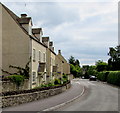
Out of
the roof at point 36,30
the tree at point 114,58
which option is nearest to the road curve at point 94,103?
the roof at point 36,30

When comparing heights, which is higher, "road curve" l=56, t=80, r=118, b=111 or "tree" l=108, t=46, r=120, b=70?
"tree" l=108, t=46, r=120, b=70

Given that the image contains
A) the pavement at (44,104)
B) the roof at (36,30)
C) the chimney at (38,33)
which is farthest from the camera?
the roof at (36,30)

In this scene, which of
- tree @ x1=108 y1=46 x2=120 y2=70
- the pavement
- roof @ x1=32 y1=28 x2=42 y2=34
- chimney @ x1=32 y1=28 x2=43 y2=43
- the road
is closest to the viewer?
the pavement

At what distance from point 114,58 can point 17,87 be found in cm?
5321

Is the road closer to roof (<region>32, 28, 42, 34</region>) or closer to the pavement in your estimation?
the pavement

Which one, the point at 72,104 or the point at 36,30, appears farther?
the point at 36,30

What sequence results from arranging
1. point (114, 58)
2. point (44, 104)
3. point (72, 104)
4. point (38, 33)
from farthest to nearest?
1. point (114, 58)
2. point (38, 33)
3. point (72, 104)
4. point (44, 104)

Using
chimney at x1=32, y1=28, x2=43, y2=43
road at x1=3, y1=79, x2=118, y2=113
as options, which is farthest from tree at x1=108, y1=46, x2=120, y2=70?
road at x1=3, y1=79, x2=118, y2=113

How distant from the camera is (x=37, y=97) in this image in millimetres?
16484

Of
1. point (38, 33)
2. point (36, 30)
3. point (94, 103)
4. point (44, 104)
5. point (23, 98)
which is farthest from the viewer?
point (36, 30)

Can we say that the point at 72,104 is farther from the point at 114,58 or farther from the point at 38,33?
the point at 114,58

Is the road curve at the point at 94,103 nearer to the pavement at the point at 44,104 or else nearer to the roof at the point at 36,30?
the pavement at the point at 44,104

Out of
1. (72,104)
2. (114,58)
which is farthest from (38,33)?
(114,58)

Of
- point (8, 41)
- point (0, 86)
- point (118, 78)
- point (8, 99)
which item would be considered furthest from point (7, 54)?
point (118, 78)
